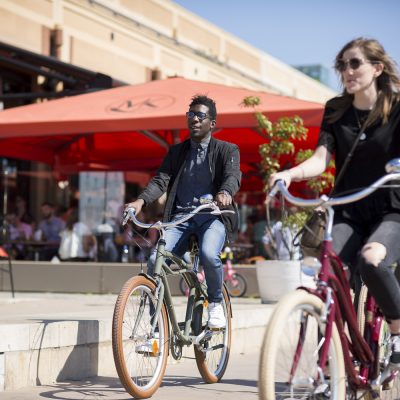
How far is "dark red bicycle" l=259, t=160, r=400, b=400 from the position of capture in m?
3.65

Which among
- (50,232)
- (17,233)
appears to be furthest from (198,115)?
(17,233)

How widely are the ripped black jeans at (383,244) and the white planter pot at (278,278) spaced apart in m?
6.05

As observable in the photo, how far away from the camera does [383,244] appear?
4145mm

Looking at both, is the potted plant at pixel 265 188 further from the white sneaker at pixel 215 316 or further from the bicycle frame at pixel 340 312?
the bicycle frame at pixel 340 312

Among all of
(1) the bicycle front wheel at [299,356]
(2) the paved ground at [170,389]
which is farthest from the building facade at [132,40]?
(1) the bicycle front wheel at [299,356]

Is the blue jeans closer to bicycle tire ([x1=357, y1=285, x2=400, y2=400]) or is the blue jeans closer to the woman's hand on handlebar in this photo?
bicycle tire ([x1=357, y1=285, x2=400, y2=400])

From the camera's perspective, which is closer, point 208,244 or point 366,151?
point 366,151

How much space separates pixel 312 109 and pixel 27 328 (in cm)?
639

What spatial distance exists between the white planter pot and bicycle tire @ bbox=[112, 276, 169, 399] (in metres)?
4.97

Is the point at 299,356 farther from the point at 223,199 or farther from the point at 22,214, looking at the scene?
the point at 22,214

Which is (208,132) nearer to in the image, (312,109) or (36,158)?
(312,109)

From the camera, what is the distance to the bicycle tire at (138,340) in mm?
5051

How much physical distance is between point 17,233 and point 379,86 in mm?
12367

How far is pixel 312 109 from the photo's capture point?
11.4 metres
